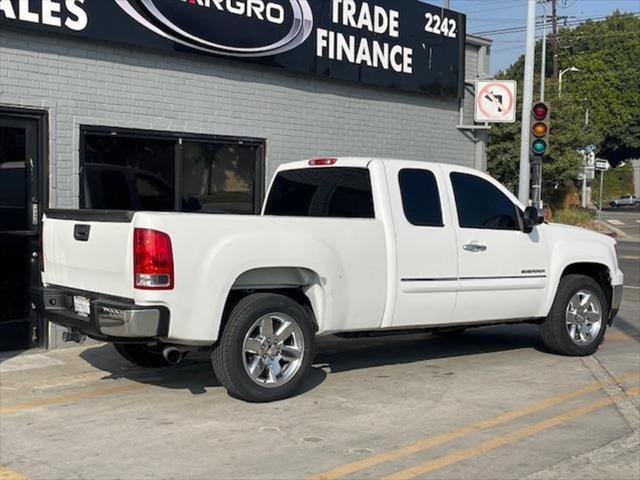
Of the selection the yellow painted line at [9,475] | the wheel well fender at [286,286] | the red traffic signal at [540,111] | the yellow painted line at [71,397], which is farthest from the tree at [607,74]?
the yellow painted line at [9,475]

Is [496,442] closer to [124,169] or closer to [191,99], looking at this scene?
[124,169]

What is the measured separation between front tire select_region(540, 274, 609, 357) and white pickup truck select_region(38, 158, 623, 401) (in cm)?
2

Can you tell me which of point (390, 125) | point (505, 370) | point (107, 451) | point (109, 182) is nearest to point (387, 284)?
point (505, 370)

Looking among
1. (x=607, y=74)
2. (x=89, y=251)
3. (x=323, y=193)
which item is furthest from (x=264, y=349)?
(x=607, y=74)

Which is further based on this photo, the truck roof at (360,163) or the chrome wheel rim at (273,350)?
the truck roof at (360,163)

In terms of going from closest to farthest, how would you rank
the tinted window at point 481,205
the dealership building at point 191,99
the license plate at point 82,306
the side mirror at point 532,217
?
the license plate at point 82,306, the tinted window at point 481,205, the side mirror at point 532,217, the dealership building at point 191,99

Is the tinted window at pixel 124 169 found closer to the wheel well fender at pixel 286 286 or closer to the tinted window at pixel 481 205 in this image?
the wheel well fender at pixel 286 286

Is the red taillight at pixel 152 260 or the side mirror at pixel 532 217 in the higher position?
the side mirror at pixel 532 217

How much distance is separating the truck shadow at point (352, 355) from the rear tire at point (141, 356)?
0.07 metres

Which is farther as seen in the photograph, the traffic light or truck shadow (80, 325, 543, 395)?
the traffic light

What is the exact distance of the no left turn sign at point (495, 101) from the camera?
13.5 metres

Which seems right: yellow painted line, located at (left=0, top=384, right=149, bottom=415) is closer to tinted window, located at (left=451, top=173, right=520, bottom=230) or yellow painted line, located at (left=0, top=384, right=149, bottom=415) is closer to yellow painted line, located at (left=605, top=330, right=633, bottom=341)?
tinted window, located at (left=451, top=173, right=520, bottom=230)

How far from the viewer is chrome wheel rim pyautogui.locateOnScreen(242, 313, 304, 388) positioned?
6.55 m

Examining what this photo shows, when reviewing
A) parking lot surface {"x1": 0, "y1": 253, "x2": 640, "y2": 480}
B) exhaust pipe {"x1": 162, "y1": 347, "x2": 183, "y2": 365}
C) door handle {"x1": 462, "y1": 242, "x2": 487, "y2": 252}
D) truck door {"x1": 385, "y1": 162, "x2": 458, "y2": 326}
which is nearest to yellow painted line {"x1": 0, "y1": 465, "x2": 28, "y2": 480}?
parking lot surface {"x1": 0, "y1": 253, "x2": 640, "y2": 480}
